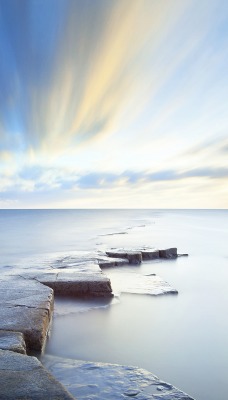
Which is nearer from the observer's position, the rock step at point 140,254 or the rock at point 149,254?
the rock step at point 140,254

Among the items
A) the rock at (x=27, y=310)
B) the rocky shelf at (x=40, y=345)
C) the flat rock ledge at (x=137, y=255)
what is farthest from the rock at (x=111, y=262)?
the rock at (x=27, y=310)

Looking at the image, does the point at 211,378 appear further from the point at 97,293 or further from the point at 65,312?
the point at 97,293

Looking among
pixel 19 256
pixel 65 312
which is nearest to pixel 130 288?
pixel 65 312

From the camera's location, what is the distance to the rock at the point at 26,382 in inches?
88.9

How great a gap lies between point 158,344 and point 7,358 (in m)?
2.04

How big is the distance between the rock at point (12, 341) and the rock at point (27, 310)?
0.15 metres

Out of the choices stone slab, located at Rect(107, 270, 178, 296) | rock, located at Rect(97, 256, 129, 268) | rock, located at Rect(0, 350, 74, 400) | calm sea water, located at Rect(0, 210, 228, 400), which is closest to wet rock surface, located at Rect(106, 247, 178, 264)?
rock, located at Rect(97, 256, 129, 268)

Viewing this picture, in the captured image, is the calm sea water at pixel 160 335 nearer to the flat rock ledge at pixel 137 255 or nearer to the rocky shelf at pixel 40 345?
the rocky shelf at pixel 40 345

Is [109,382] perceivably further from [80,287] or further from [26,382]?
[80,287]

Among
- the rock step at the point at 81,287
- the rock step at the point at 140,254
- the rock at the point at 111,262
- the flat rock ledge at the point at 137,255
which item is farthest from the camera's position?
the rock step at the point at 140,254

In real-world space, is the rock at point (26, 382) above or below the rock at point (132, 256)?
above

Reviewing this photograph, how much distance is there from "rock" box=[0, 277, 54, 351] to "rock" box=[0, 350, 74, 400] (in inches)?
33.8

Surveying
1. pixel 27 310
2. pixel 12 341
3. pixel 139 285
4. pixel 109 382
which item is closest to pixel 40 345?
pixel 12 341

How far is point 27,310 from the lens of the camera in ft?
14.1
